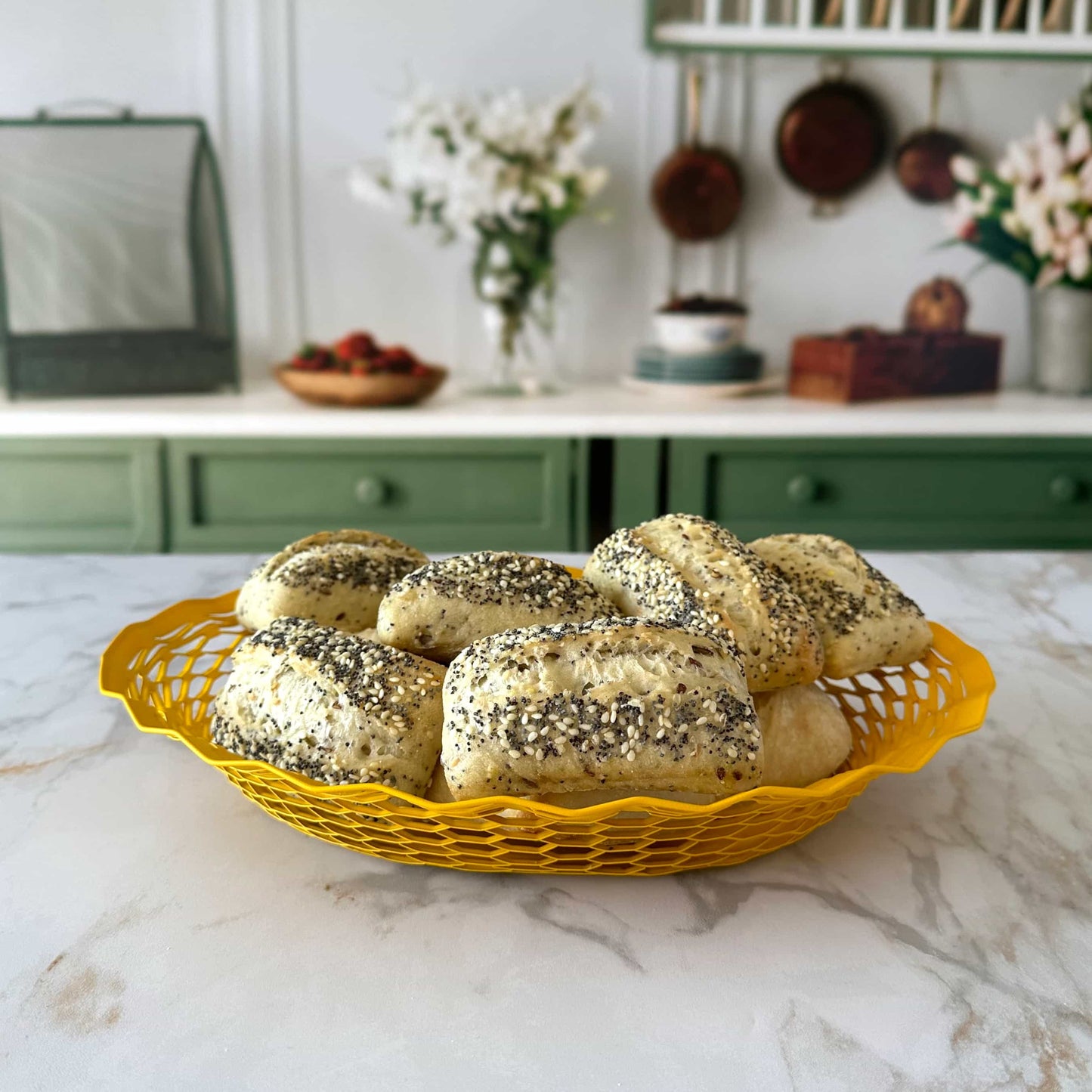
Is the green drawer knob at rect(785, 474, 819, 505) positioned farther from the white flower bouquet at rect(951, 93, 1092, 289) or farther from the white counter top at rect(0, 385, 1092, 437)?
the white flower bouquet at rect(951, 93, 1092, 289)

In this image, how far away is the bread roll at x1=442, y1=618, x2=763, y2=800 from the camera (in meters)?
0.54

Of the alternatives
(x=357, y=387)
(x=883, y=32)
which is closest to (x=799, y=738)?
(x=357, y=387)

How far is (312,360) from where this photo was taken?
7.43 feet

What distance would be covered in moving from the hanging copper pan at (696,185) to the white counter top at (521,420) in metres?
0.56

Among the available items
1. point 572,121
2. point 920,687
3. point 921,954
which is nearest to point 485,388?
point 572,121

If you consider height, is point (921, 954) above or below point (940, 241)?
below

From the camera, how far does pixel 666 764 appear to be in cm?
54

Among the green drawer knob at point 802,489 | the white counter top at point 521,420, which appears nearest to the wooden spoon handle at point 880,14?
the white counter top at point 521,420

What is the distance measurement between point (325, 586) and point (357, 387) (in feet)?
4.83

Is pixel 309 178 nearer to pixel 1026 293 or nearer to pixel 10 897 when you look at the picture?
pixel 1026 293

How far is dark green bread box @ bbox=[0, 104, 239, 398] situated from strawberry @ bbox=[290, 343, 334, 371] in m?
0.19

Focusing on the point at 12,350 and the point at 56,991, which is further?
the point at 12,350

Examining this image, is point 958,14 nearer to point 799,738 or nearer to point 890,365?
point 890,365

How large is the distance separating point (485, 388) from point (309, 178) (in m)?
0.68
